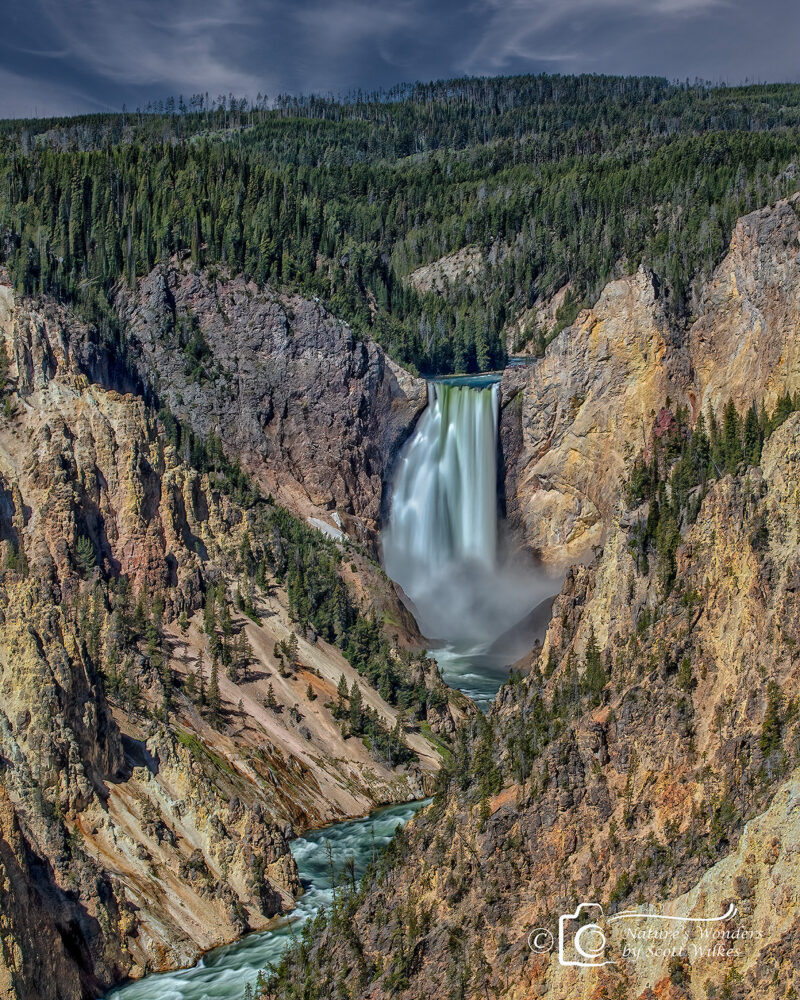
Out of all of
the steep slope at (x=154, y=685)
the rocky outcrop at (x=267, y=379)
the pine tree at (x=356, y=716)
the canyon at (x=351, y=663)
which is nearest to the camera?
the canyon at (x=351, y=663)

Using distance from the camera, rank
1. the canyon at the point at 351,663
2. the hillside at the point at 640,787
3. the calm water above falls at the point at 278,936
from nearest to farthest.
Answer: the hillside at the point at 640,787
the canyon at the point at 351,663
the calm water above falls at the point at 278,936

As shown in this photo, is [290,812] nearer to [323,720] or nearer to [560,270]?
[323,720]

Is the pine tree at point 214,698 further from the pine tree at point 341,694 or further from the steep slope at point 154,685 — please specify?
the pine tree at point 341,694

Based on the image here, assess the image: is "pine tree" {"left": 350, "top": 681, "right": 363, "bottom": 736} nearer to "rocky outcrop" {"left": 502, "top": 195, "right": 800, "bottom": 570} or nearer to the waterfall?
"rocky outcrop" {"left": 502, "top": 195, "right": 800, "bottom": 570}

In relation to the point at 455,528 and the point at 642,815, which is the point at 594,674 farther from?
the point at 455,528

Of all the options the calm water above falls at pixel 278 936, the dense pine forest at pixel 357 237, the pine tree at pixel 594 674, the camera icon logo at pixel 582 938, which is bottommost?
the calm water above falls at pixel 278 936

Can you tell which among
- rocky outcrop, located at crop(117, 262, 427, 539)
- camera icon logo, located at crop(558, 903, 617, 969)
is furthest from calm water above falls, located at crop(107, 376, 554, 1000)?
camera icon logo, located at crop(558, 903, 617, 969)

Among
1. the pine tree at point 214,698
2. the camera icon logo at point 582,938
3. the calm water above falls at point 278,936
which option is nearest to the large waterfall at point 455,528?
the pine tree at point 214,698

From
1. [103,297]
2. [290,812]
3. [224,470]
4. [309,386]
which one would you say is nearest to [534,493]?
[309,386]

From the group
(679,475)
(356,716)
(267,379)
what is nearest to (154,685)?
(356,716)
